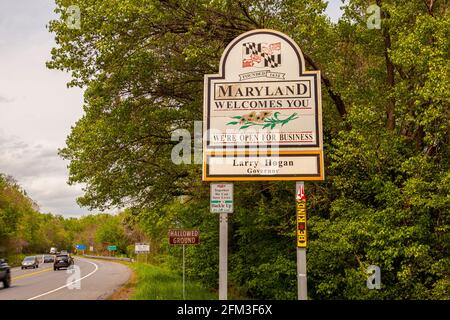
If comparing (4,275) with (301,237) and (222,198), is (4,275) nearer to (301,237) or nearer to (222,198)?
(222,198)

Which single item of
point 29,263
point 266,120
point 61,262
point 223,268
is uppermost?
point 266,120

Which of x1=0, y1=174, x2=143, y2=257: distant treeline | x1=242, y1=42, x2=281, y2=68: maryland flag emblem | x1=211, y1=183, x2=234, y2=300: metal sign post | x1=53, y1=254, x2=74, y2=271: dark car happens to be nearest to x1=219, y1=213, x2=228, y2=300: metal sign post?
x1=211, y1=183, x2=234, y2=300: metal sign post

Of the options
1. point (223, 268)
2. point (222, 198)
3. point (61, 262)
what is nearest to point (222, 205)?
point (222, 198)

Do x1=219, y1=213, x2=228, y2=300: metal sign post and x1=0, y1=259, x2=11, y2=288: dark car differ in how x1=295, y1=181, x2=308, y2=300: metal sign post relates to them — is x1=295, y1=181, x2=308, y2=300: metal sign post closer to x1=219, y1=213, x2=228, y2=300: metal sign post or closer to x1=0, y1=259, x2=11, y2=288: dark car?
x1=219, y1=213, x2=228, y2=300: metal sign post

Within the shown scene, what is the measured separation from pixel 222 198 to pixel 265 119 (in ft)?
5.84

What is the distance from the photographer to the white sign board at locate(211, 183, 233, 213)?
29.5 feet

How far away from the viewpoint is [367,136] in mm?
11883

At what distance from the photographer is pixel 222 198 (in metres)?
9.04

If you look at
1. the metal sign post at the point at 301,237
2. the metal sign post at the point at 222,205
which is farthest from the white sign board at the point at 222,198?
the metal sign post at the point at 301,237

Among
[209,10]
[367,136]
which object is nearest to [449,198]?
[367,136]

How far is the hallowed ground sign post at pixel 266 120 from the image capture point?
8797mm

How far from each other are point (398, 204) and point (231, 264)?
28.8 feet

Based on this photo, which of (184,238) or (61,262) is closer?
(184,238)
